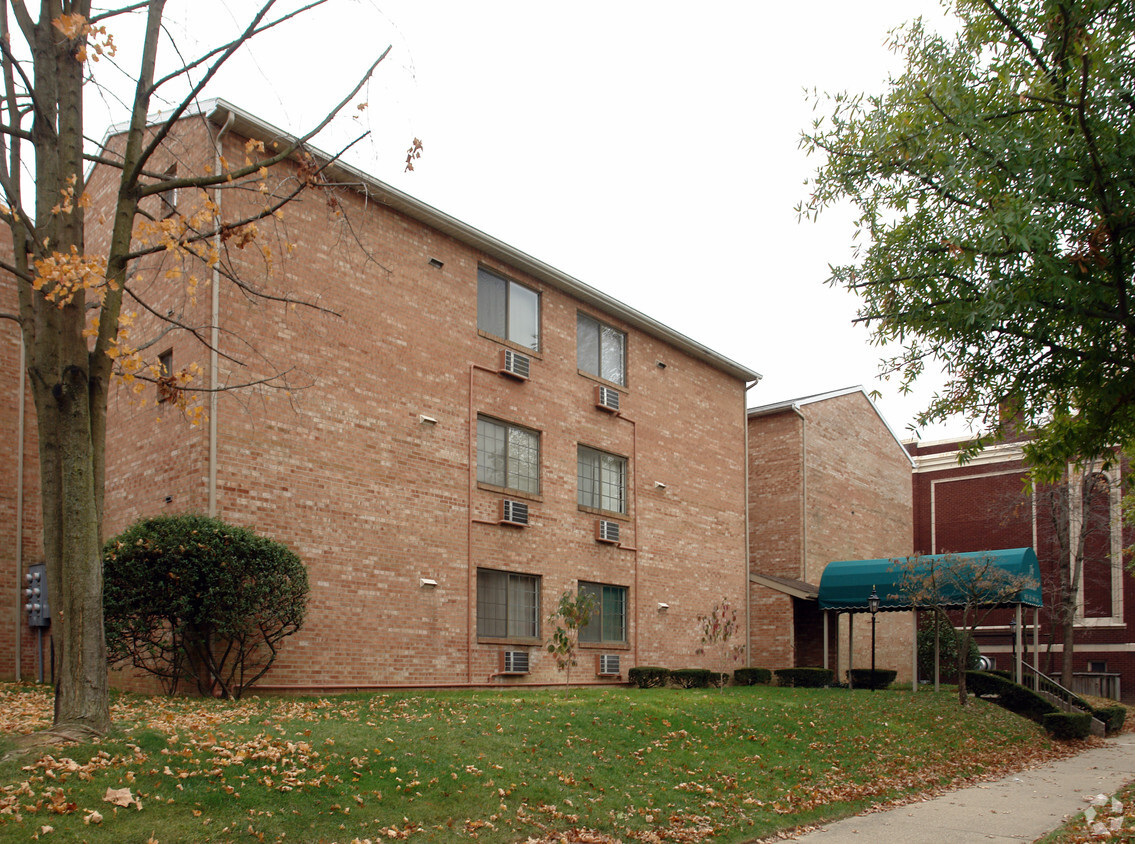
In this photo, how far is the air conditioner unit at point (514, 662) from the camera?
18.6m

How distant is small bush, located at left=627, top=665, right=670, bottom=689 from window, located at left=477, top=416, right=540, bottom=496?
15.2ft

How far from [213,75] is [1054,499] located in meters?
32.2

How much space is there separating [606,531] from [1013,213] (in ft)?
48.7

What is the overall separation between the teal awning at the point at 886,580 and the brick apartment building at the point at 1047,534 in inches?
364

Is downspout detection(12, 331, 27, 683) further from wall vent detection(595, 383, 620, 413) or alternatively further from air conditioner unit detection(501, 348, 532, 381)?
wall vent detection(595, 383, 620, 413)

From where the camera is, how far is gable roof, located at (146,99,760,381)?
15.4 meters

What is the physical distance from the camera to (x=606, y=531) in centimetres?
2170

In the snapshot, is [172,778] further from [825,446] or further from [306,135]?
[825,446]

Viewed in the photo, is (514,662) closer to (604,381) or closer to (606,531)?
(606,531)

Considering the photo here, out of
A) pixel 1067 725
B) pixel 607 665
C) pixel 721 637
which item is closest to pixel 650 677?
pixel 607 665

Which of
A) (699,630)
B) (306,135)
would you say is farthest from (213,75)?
(699,630)

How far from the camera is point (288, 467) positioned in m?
15.5

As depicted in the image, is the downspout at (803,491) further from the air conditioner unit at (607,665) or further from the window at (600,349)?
the air conditioner unit at (607,665)

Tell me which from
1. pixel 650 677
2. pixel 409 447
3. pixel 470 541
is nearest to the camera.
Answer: pixel 409 447
